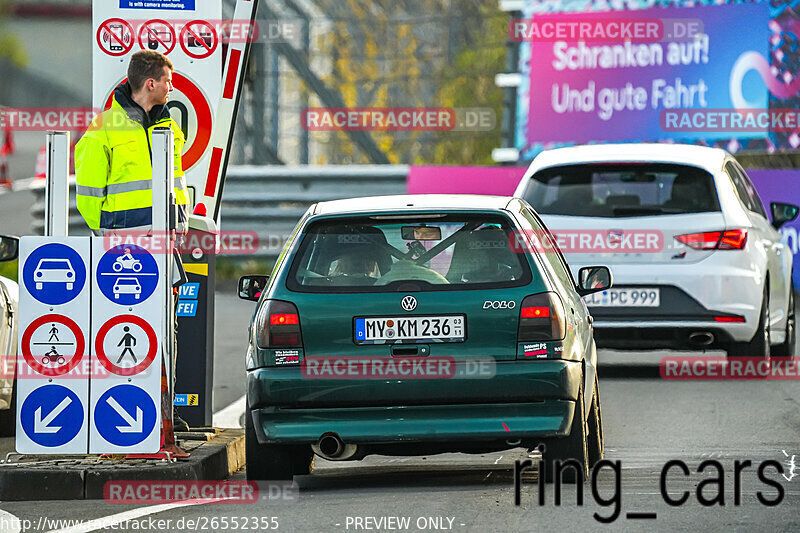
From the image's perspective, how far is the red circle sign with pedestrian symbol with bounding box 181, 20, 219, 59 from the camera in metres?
10.2

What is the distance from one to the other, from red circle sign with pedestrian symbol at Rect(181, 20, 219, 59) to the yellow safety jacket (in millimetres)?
1218

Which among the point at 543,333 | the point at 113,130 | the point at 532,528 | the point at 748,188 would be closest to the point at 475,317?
the point at 543,333

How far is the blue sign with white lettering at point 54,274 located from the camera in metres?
8.82

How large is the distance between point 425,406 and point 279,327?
0.76m

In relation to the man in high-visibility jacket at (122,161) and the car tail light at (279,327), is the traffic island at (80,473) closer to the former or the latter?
the car tail light at (279,327)

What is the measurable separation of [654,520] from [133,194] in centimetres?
303

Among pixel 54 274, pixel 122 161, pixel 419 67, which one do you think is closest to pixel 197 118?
pixel 122 161

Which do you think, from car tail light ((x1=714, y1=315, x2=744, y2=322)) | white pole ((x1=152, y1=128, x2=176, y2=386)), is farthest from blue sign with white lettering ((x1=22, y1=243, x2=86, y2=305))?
car tail light ((x1=714, y1=315, x2=744, y2=322))

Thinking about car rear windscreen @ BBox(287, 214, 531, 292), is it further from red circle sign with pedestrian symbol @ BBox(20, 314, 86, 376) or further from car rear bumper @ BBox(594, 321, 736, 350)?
car rear bumper @ BBox(594, 321, 736, 350)

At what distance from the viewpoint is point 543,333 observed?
852cm

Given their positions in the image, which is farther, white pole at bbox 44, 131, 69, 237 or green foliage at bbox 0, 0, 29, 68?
green foliage at bbox 0, 0, 29, 68

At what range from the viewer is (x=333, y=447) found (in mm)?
8570

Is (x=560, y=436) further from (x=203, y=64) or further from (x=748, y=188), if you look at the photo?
(x=748, y=188)

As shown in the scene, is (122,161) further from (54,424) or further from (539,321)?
(539,321)
